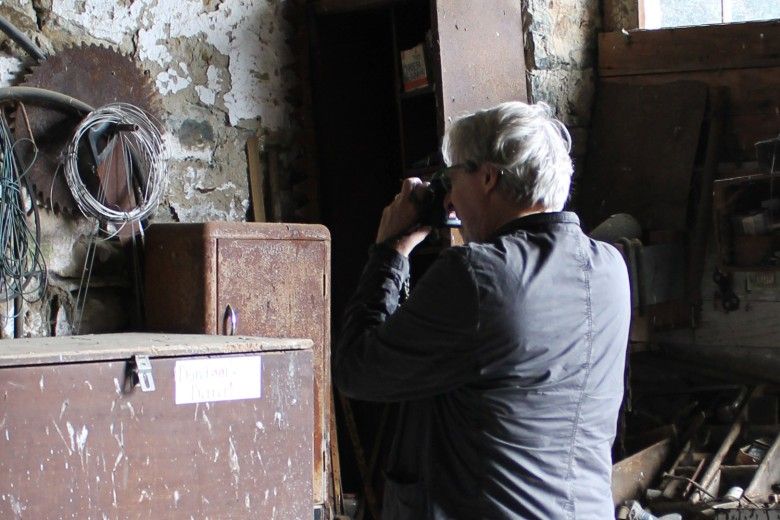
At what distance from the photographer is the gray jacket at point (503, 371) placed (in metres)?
1.43

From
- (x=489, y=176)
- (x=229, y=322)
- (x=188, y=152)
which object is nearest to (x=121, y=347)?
(x=229, y=322)

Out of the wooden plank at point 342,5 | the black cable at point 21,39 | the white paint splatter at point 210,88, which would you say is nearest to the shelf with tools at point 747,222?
the wooden plank at point 342,5

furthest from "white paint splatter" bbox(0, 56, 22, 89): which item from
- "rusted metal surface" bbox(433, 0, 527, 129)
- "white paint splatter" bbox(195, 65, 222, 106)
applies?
"rusted metal surface" bbox(433, 0, 527, 129)

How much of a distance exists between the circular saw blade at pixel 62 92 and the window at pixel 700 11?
1.97m

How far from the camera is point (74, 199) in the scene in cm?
248

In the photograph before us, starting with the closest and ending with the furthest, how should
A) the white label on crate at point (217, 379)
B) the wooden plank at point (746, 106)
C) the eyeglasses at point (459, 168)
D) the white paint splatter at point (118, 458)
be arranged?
the eyeglasses at point (459, 168) < the white paint splatter at point (118, 458) < the white label on crate at point (217, 379) < the wooden plank at point (746, 106)

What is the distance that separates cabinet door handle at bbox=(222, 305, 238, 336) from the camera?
7.99 ft

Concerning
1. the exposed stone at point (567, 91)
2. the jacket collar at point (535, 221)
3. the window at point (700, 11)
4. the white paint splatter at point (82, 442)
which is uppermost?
the window at point (700, 11)

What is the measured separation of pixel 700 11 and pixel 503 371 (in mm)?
2672

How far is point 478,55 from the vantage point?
3104mm

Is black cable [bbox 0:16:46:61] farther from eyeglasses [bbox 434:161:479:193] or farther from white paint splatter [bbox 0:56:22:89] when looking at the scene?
eyeglasses [bbox 434:161:479:193]

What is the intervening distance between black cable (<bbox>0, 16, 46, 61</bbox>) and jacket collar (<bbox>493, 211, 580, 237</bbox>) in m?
1.47

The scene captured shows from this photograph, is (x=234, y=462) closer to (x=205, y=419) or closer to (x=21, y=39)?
(x=205, y=419)

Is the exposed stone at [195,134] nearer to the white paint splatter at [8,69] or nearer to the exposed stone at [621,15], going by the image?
the white paint splatter at [8,69]
